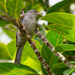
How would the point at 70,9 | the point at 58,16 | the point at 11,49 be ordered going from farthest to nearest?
the point at 70,9 < the point at 11,49 < the point at 58,16

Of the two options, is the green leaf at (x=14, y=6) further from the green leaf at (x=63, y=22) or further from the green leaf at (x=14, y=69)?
the green leaf at (x=14, y=69)

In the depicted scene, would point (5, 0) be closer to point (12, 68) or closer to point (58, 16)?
point (58, 16)

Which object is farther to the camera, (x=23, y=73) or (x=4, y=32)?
(x=4, y=32)

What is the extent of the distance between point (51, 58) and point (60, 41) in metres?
0.20

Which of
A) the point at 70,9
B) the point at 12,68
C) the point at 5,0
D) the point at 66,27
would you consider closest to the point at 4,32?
the point at 70,9

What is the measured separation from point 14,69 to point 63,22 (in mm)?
764

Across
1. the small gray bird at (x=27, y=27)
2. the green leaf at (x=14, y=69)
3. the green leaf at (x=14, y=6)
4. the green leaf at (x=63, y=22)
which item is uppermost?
the green leaf at (x=14, y=6)

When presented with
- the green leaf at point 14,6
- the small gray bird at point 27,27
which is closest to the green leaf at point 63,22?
the green leaf at point 14,6

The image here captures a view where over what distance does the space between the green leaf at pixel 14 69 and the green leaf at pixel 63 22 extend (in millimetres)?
566

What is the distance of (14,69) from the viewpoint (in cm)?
180

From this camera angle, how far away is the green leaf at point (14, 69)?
5.77 feet

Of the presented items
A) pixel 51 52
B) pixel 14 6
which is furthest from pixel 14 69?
pixel 14 6

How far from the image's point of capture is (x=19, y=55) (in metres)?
2.00

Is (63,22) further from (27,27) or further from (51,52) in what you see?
(27,27)
